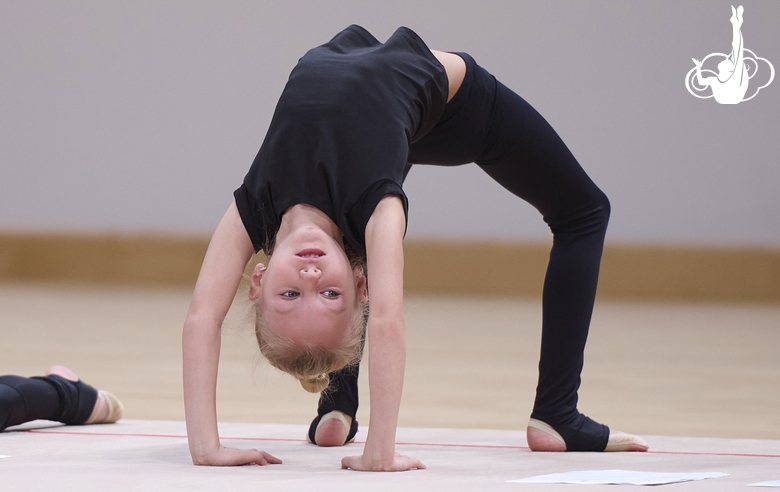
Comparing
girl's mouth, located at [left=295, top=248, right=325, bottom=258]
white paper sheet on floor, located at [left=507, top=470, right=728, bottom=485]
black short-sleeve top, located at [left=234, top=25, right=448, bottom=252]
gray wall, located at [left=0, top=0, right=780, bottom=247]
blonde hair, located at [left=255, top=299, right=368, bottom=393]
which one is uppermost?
gray wall, located at [left=0, top=0, right=780, bottom=247]

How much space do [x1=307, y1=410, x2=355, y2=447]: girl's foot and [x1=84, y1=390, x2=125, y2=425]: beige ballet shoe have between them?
39cm

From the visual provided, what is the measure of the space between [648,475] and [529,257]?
399 centimetres

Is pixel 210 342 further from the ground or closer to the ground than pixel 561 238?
closer to the ground

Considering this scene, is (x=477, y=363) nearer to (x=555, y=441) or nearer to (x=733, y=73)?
(x=555, y=441)

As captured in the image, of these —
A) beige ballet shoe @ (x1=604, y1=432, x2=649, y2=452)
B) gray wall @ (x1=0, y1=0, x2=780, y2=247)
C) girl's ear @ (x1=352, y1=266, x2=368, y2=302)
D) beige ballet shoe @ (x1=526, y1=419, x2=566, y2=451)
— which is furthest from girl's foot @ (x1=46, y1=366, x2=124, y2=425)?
gray wall @ (x1=0, y1=0, x2=780, y2=247)

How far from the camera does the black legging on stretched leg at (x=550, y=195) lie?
1.66m

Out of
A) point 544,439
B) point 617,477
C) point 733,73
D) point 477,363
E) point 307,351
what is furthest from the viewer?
point 733,73

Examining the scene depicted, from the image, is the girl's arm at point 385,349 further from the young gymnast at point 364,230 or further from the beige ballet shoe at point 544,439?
the beige ballet shoe at point 544,439

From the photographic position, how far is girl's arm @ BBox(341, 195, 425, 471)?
128 cm

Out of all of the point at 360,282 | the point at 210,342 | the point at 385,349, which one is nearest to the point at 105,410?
the point at 210,342

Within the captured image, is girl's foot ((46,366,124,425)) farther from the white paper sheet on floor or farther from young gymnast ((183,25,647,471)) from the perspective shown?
the white paper sheet on floor

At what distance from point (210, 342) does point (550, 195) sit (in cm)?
62

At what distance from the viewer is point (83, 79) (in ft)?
18.4

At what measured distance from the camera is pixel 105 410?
1830mm
